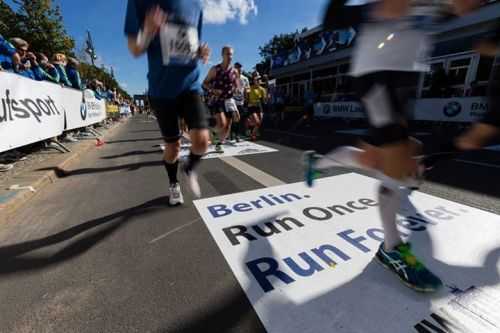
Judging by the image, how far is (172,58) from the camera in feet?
6.50

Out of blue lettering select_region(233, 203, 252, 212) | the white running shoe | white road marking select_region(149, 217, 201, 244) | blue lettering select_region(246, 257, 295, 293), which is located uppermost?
the white running shoe

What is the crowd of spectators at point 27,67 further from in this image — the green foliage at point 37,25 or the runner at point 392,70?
the green foliage at point 37,25

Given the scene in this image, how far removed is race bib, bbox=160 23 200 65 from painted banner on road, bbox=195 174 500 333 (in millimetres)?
1380

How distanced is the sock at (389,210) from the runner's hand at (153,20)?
1851 mm

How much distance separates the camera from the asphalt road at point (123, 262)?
1.20 metres

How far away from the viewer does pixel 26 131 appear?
3.86 meters

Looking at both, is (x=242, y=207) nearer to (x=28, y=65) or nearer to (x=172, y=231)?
(x=172, y=231)

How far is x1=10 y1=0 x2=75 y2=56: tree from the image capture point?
11.6m

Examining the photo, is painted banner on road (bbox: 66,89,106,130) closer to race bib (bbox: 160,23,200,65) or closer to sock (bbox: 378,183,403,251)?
race bib (bbox: 160,23,200,65)

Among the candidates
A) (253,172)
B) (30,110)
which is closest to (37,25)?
(30,110)

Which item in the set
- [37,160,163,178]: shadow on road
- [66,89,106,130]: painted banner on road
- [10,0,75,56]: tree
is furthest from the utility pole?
[37,160,163,178]: shadow on road

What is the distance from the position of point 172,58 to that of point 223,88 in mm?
3212

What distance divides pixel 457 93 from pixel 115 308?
13.7 meters

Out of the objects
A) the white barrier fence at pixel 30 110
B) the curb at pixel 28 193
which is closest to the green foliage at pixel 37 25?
the white barrier fence at pixel 30 110
